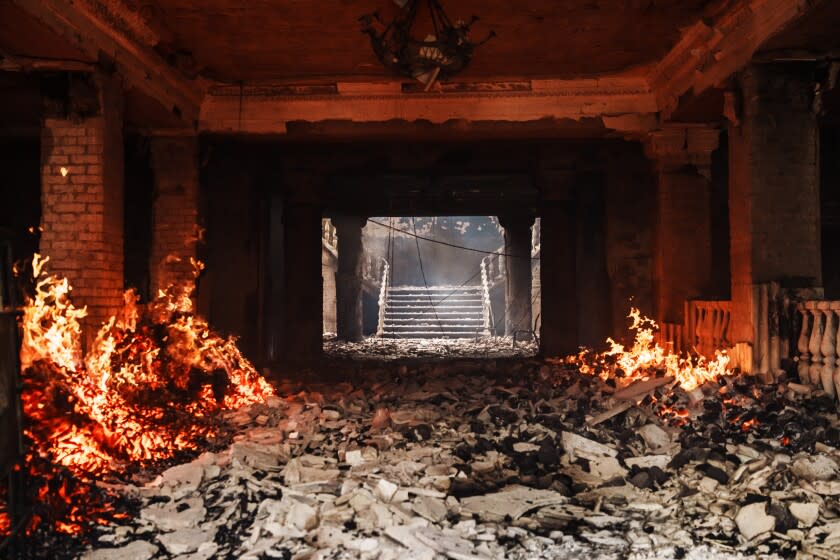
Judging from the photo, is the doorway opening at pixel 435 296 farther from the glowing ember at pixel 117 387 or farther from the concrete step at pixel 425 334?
the glowing ember at pixel 117 387

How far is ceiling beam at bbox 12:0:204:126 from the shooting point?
6051 mm

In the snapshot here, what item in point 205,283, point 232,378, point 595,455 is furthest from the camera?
point 205,283

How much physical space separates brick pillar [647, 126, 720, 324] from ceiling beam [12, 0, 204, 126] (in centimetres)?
682

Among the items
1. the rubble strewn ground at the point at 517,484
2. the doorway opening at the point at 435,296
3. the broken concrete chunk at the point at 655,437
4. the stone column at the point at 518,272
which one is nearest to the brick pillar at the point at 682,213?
the rubble strewn ground at the point at 517,484

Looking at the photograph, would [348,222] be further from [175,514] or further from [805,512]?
[805,512]

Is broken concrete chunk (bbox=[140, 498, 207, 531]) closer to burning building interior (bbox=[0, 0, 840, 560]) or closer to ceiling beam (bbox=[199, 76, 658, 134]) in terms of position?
burning building interior (bbox=[0, 0, 840, 560])

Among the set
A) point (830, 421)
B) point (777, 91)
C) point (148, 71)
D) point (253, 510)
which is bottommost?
point (253, 510)

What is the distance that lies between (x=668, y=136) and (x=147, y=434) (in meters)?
8.07

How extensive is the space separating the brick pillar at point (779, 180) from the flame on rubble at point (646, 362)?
644 mm

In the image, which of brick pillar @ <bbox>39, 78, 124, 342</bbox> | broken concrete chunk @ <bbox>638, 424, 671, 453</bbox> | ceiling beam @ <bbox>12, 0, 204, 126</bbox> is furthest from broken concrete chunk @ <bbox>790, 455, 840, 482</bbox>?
ceiling beam @ <bbox>12, 0, 204, 126</bbox>

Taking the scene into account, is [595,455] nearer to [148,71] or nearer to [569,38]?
[569,38]

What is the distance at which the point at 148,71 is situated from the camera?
26.6ft

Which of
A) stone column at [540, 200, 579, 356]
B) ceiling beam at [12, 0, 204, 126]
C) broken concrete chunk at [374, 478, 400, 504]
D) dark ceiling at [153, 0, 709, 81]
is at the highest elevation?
dark ceiling at [153, 0, 709, 81]

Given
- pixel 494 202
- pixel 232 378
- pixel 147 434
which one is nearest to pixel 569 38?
pixel 232 378
